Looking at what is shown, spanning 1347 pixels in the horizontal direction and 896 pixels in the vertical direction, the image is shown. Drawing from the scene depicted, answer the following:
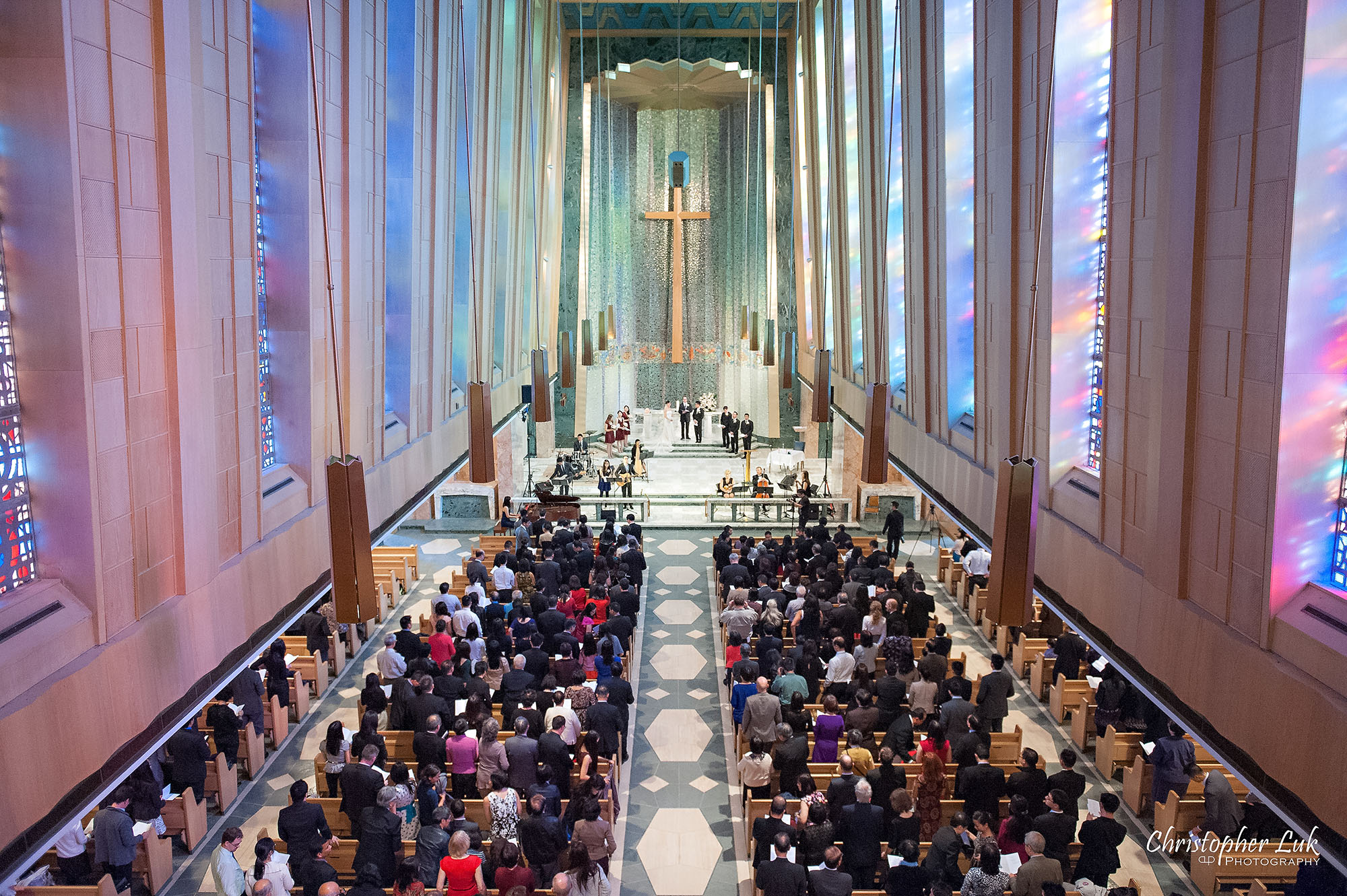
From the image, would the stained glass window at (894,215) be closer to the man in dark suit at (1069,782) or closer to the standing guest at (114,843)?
the man in dark suit at (1069,782)

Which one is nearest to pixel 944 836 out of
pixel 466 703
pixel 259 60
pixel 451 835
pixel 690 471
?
pixel 451 835

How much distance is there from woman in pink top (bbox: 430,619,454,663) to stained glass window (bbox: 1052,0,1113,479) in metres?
6.76

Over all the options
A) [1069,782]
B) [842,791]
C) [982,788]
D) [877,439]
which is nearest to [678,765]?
[842,791]

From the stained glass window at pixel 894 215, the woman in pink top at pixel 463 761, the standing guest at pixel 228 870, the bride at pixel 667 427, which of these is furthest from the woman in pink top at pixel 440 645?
the bride at pixel 667 427

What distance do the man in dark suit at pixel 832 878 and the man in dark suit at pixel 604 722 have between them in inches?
121

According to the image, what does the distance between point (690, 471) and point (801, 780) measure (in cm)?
1960

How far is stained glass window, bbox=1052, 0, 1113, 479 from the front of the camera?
8.22 meters

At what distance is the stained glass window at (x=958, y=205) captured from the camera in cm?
1151

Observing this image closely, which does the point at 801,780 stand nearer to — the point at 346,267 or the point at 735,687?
the point at 735,687

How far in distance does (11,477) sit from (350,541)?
86.1 inches

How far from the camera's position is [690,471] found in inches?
1064

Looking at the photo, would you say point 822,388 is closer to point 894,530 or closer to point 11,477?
point 894,530

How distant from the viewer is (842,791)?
7.74 meters

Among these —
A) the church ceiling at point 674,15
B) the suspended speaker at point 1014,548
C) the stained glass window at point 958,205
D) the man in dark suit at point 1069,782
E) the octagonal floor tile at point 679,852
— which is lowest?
the octagonal floor tile at point 679,852
